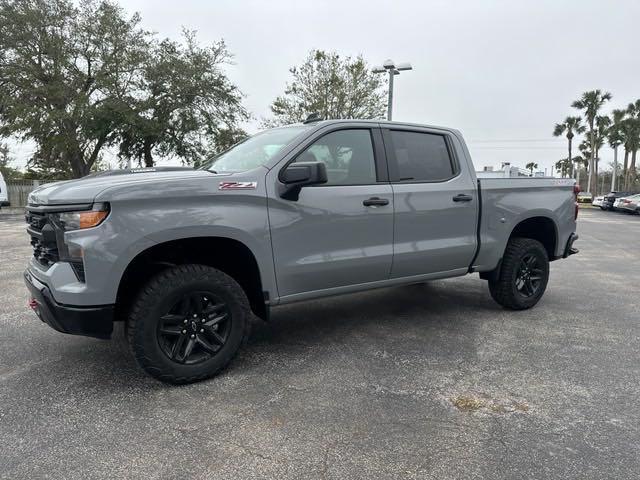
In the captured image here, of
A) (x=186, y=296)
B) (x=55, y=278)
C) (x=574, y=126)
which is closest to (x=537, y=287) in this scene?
(x=186, y=296)

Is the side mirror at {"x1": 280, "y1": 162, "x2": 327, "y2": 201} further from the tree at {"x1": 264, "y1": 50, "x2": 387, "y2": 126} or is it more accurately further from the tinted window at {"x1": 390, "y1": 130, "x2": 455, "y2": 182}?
the tree at {"x1": 264, "y1": 50, "x2": 387, "y2": 126}

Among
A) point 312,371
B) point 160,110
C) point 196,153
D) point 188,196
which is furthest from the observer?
point 196,153

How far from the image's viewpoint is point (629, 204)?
26.5 m

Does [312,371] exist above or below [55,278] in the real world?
below

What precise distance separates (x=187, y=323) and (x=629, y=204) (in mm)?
29130

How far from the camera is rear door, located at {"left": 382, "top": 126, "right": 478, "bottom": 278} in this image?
4.25 m

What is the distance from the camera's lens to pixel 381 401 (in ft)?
10.4

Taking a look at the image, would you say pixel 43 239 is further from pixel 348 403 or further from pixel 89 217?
pixel 348 403

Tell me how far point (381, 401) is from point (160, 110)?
2659 centimetres

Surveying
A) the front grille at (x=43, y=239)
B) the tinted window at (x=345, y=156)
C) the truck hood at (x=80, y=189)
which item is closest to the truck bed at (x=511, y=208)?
the tinted window at (x=345, y=156)

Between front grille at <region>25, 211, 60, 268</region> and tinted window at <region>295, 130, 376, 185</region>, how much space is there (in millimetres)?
1752

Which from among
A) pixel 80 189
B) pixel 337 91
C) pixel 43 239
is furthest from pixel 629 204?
pixel 43 239

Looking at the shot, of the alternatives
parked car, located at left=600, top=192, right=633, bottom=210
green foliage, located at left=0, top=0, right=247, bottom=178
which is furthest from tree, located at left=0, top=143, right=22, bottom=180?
parked car, located at left=600, top=192, right=633, bottom=210

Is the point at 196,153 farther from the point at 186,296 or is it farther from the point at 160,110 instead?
the point at 186,296
